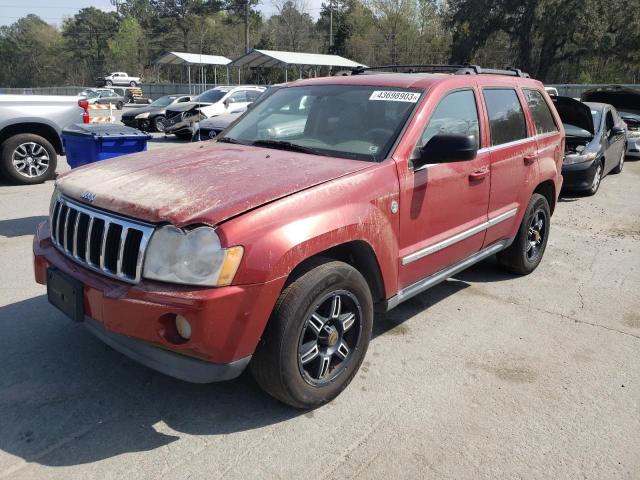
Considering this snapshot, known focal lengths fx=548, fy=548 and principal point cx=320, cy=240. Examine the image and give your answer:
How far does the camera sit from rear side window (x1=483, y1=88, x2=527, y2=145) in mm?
4371

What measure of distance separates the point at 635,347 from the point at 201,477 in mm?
3203

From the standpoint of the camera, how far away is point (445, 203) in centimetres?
379

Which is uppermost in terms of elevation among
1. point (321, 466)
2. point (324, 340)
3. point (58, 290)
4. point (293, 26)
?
point (293, 26)

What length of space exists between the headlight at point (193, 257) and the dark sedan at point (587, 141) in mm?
8108

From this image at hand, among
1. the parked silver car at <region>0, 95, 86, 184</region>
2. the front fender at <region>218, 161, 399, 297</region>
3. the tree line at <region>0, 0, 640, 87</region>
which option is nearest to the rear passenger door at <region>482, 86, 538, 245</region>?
the front fender at <region>218, 161, 399, 297</region>

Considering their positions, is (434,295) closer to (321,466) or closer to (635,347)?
(635,347)

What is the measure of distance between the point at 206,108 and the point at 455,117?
13.8m

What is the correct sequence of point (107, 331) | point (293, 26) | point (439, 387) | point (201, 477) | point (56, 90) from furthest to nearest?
point (293, 26)
point (56, 90)
point (439, 387)
point (107, 331)
point (201, 477)

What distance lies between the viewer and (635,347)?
13.1 ft

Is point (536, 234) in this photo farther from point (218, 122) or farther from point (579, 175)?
point (218, 122)

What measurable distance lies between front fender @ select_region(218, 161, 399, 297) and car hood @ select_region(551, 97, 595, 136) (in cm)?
748

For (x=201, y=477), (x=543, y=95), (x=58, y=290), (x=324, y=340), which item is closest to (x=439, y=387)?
(x=324, y=340)

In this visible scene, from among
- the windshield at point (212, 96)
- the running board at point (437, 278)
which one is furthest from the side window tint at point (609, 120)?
the windshield at point (212, 96)

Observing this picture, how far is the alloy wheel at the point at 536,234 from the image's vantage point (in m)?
5.29
